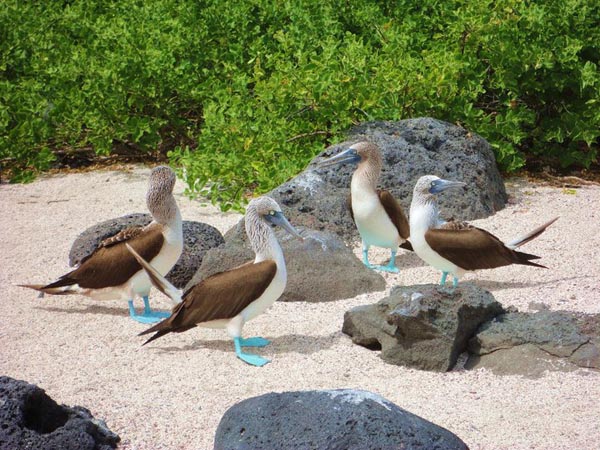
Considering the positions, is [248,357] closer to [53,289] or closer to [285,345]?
[285,345]

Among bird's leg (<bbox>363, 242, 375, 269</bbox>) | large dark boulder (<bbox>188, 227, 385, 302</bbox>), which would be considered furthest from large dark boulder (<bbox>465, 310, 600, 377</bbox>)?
bird's leg (<bbox>363, 242, 375, 269</bbox>)

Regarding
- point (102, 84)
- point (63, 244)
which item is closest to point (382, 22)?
point (102, 84)

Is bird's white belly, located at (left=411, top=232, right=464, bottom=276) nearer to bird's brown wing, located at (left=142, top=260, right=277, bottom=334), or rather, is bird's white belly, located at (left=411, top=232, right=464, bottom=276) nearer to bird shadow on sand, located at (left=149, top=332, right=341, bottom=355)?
bird shadow on sand, located at (left=149, top=332, right=341, bottom=355)

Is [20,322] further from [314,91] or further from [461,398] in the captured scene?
[314,91]

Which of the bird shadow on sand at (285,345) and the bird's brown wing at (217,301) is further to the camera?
the bird shadow on sand at (285,345)

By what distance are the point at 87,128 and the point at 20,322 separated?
4.93 metres

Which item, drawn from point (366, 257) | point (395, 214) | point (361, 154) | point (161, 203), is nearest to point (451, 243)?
point (395, 214)

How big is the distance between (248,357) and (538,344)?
5.20 feet

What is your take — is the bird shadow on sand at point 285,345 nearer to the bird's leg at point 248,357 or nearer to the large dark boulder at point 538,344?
the bird's leg at point 248,357

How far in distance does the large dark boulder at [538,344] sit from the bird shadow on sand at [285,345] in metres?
0.85

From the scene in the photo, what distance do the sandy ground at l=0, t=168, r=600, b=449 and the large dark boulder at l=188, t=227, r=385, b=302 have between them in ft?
0.33

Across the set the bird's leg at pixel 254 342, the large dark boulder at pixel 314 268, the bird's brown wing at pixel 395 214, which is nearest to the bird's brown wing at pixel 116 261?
the large dark boulder at pixel 314 268

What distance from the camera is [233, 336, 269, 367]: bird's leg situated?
5172mm

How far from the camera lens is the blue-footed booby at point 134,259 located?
19.4 feet
